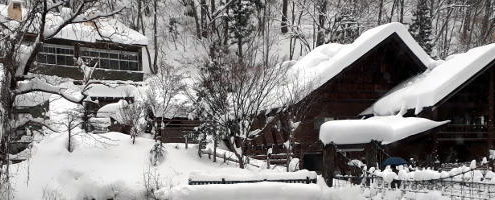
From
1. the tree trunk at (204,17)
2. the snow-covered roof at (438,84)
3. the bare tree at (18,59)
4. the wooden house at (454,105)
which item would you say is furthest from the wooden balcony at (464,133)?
the tree trunk at (204,17)

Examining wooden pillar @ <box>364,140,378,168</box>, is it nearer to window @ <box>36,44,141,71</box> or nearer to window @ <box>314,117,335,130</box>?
window @ <box>314,117,335,130</box>

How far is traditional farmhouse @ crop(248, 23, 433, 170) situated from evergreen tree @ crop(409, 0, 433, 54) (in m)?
17.2

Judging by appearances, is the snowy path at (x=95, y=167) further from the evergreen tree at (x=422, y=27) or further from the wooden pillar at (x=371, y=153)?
the evergreen tree at (x=422, y=27)

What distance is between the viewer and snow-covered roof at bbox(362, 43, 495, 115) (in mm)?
23109

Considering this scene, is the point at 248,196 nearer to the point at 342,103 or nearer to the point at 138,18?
the point at 342,103

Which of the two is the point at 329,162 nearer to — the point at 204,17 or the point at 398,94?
the point at 398,94

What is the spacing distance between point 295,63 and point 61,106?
A: 1638cm

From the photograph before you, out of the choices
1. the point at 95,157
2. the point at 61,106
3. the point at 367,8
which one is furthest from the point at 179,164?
the point at 367,8

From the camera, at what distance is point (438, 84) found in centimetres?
2334

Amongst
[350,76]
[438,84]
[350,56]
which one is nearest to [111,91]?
[350,76]

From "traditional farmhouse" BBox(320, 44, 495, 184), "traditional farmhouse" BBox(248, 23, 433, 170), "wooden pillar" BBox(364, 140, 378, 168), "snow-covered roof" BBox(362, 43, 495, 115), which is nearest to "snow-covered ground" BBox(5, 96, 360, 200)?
"wooden pillar" BBox(364, 140, 378, 168)

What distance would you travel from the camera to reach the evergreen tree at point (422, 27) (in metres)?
44.0

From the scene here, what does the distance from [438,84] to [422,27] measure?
2273 centimetres

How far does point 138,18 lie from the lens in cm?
5381
